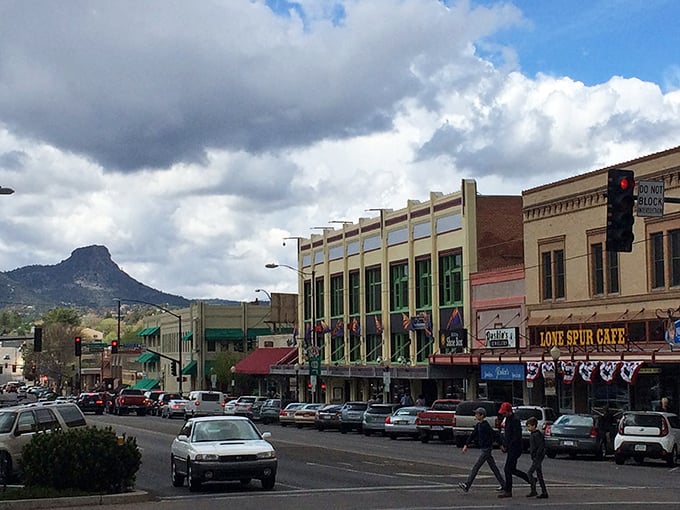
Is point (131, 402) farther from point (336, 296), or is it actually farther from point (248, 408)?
point (336, 296)

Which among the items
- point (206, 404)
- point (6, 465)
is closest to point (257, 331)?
point (206, 404)

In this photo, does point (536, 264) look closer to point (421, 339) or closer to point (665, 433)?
point (421, 339)

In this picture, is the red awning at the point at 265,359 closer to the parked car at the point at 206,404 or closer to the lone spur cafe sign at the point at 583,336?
the parked car at the point at 206,404

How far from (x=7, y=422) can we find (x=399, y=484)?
890 centimetres

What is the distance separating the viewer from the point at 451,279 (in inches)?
2360

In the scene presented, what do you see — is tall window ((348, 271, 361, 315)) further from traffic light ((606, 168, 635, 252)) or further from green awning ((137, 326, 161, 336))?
traffic light ((606, 168, 635, 252))

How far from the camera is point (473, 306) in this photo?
57.3m

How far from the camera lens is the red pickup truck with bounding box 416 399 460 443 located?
4341 cm

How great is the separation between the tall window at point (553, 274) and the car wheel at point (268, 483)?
Answer: 29665mm

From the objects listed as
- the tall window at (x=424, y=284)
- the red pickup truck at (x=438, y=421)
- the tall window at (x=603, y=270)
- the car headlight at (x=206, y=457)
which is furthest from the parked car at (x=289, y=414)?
the car headlight at (x=206, y=457)

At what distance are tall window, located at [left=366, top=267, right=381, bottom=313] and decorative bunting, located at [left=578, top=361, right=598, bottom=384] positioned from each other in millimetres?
23818

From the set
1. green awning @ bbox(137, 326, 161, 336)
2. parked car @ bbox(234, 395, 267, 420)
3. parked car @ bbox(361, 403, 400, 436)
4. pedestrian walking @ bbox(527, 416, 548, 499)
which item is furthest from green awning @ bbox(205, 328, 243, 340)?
pedestrian walking @ bbox(527, 416, 548, 499)

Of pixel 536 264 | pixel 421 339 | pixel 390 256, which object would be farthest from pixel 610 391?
pixel 390 256

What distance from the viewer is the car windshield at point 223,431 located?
23.2 meters
